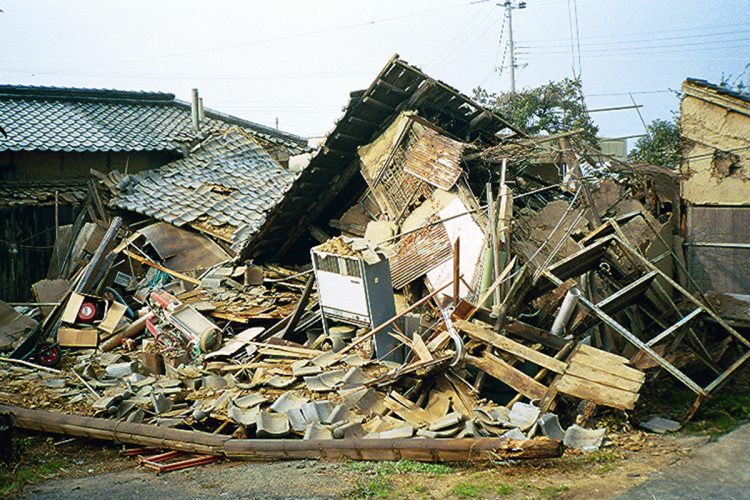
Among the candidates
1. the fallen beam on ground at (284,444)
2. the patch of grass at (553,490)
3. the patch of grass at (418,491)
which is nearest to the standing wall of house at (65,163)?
the fallen beam on ground at (284,444)

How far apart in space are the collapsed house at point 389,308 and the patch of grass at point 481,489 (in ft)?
1.54

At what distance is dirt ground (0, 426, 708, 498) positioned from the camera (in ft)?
19.1

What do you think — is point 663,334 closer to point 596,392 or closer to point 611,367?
point 611,367

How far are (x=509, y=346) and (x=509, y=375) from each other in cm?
35

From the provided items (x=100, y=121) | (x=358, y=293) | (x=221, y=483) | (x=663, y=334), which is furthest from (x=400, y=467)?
(x=100, y=121)

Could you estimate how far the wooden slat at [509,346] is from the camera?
→ 744cm

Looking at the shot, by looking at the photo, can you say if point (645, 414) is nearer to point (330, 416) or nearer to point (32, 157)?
point (330, 416)

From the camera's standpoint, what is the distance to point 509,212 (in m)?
9.66

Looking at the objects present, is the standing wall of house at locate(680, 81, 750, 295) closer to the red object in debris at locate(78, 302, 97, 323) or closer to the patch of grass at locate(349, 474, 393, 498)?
the patch of grass at locate(349, 474, 393, 498)

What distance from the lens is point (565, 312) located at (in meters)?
8.20

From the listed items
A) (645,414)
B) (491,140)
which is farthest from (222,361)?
(491,140)

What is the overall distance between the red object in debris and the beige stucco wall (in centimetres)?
1114

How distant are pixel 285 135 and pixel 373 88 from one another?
526 inches

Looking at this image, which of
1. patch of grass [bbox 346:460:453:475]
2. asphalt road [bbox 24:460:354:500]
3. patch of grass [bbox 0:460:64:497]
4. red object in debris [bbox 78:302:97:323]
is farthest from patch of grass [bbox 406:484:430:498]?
red object in debris [bbox 78:302:97:323]
